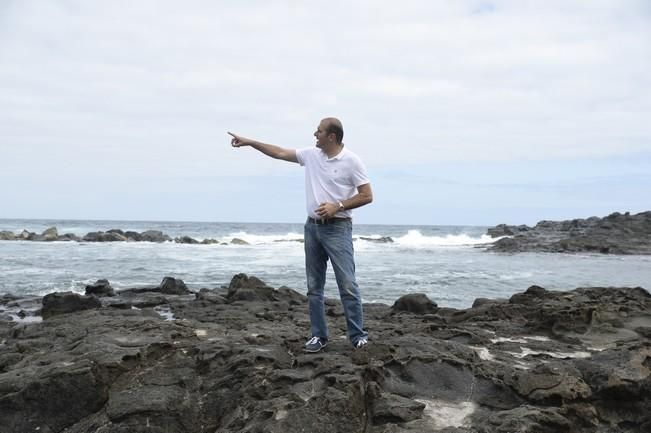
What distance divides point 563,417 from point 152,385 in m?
3.14

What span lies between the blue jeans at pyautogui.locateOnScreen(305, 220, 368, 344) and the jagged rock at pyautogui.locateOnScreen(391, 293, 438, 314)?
16.6 ft

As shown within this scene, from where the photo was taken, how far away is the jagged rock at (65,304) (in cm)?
1004

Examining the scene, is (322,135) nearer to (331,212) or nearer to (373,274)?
(331,212)

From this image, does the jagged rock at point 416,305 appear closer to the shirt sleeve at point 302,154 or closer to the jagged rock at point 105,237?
the shirt sleeve at point 302,154

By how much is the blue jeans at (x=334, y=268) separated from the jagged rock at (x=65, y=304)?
20.9 feet

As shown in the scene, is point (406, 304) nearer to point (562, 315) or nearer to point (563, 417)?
point (562, 315)

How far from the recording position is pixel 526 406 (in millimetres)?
4230

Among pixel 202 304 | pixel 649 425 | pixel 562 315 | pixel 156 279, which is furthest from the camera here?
pixel 156 279

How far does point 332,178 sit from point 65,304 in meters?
7.11

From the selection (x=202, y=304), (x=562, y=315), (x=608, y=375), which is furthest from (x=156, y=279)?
(x=608, y=375)

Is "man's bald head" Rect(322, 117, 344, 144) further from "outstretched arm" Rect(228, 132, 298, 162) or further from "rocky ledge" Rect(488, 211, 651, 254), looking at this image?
"rocky ledge" Rect(488, 211, 651, 254)

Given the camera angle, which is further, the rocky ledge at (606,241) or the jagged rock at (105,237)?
the jagged rock at (105,237)

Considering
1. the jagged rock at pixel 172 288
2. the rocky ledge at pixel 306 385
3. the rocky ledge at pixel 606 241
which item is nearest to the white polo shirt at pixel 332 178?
the rocky ledge at pixel 306 385

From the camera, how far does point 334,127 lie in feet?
16.5
